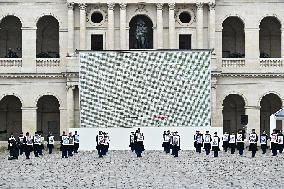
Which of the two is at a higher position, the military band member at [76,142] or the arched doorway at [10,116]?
the arched doorway at [10,116]

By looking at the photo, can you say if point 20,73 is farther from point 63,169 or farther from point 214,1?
point 63,169

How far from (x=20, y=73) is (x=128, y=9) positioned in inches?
359

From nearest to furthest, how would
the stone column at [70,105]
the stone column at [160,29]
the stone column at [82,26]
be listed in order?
the stone column at [70,105], the stone column at [82,26], the stone column at [160,29]

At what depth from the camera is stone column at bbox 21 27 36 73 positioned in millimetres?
58500

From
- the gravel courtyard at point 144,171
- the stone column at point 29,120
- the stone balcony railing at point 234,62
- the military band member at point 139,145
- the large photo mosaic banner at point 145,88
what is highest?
the stone balcony railing at point 234,62

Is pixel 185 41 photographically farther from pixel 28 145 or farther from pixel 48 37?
pixel 28 145

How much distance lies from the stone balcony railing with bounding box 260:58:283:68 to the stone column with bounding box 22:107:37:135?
1713 cm

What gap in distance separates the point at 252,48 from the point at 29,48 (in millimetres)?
16316

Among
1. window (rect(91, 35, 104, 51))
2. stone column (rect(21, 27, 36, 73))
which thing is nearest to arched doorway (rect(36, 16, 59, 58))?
stone column (rect(21, 27, 36, 73))

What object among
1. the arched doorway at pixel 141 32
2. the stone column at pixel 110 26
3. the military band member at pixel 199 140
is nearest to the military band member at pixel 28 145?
the military band member at pixel 199 140

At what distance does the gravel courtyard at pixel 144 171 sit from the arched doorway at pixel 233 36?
56.8 feet

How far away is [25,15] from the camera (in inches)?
2303

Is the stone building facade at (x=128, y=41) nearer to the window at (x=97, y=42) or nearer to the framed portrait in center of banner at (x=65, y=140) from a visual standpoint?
the window at (x=97, y=42)

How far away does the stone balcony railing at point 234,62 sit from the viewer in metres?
58.9
